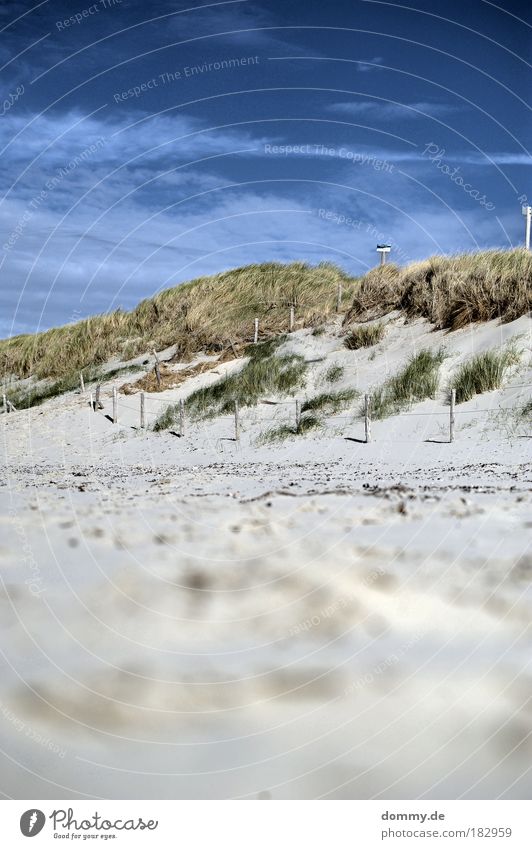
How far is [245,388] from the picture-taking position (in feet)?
62.1

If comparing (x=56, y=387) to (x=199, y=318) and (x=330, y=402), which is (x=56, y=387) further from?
(x=330, y=402)

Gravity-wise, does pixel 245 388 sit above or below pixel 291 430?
above

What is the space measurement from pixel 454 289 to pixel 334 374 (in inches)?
139

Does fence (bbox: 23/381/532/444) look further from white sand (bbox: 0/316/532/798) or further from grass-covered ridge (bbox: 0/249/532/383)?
white sand (bbox: 0/316/532/798)

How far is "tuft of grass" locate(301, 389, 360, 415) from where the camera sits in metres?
16.3

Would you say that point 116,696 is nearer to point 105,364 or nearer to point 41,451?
point 41,451

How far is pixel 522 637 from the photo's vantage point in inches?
159

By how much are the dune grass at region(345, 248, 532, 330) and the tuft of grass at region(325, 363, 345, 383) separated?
8.40ft

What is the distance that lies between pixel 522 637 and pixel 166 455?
40.7 ft

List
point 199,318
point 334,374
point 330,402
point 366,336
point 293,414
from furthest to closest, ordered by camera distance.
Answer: point 199,318 → point 366,336 → point 334,374 → point 293,414 → point 330,402

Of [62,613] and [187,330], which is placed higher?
[187,330]
